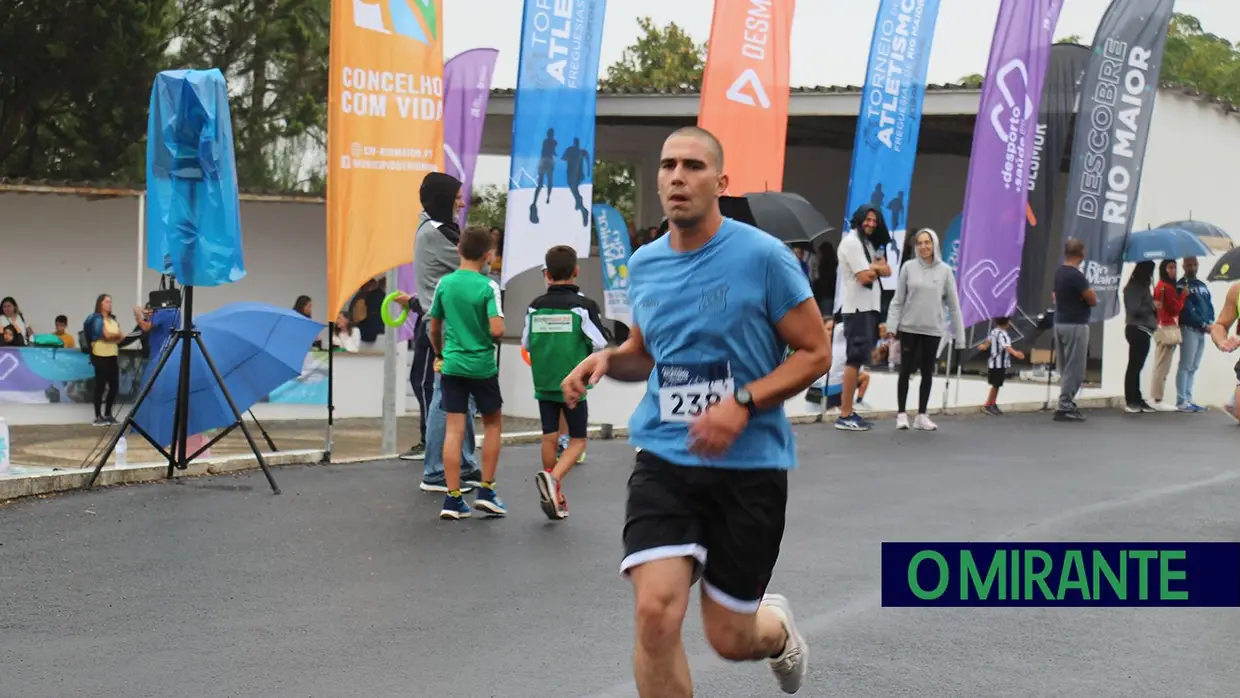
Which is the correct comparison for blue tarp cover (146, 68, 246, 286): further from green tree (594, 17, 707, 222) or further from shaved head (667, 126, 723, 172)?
green tree (594, 17, 707, 222)

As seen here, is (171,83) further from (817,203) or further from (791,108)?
(817,203)

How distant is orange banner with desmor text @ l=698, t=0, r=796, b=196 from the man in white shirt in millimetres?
2306

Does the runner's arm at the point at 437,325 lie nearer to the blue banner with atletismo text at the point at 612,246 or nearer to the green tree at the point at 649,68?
the blue banner with atletismo text at the point at 612,246

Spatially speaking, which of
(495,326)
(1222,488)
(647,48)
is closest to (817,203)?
(647,48)

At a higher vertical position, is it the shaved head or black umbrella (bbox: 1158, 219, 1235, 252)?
the shaved head

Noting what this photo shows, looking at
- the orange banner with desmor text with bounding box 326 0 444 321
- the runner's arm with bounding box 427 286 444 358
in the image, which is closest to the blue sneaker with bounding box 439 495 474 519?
the runner's arm with bounding box 427 286 444 358

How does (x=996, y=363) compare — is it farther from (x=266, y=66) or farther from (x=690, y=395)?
(x=266, y=66)

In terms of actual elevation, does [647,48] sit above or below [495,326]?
above

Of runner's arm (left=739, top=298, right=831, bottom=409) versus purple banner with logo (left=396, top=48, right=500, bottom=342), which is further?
purple banner with logo (left=396, top=48, right=500, bottom=342)

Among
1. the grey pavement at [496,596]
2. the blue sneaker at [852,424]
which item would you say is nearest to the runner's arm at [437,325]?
the grey pavement at [496,596]

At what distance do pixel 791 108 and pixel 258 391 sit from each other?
1534 centimetres

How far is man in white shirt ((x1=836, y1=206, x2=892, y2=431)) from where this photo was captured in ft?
48.5

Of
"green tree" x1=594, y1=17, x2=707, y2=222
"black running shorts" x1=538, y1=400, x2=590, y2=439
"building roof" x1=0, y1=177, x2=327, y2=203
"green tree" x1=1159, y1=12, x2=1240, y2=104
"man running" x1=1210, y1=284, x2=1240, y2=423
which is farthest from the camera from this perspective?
"green tree" x1=1159, y1=12, x2=1240, y2=104

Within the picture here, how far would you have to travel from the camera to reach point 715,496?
4684 millimetres
